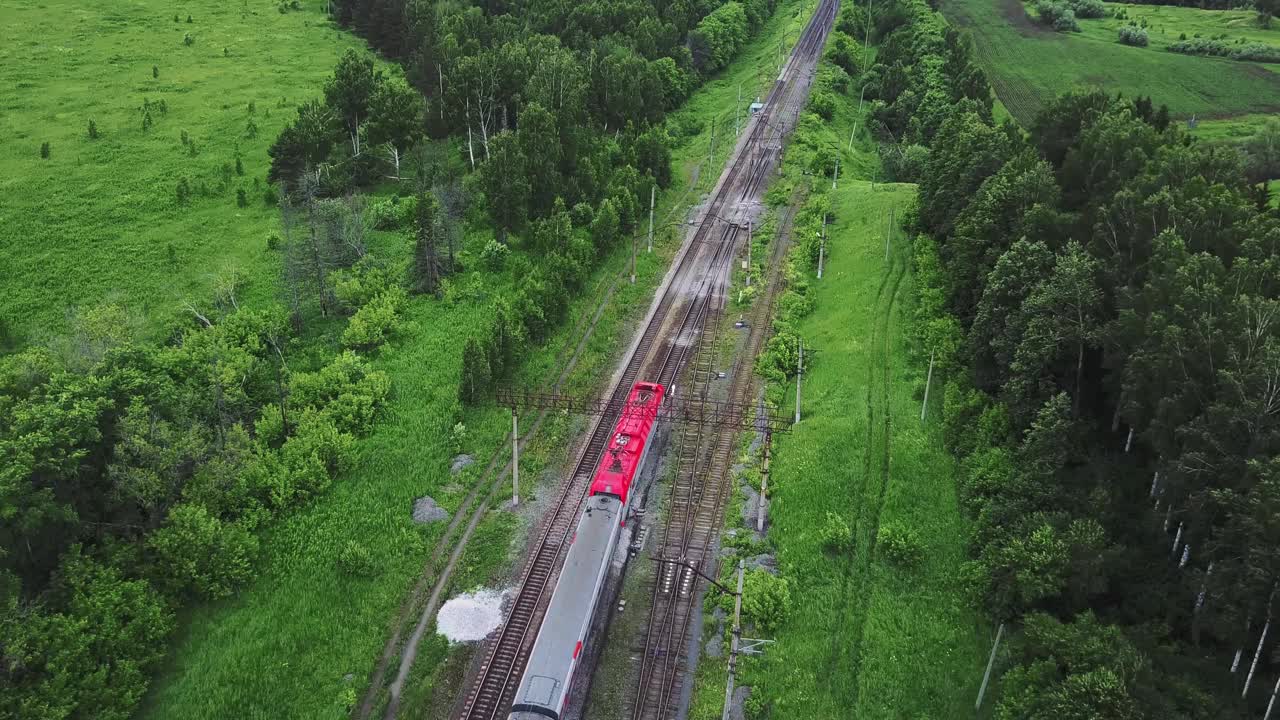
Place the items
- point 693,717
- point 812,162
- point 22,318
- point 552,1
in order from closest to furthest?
point 693,717, point 22,318, point 812,162, point 552,1

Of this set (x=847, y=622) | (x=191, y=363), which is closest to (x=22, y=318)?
(x=191, y=363)

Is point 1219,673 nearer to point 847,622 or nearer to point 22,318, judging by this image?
point 847,622

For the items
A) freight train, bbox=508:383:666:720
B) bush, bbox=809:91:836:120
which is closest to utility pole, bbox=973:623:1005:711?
freight train, bbox=508:383:666:720

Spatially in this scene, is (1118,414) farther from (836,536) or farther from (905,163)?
(905,163)

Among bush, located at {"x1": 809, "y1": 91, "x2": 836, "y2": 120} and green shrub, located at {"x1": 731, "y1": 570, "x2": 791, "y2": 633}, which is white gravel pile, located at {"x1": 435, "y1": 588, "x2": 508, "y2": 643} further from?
bush, located at {"x1": 809, "y1": 91, "x2": 836, "y2": 120}

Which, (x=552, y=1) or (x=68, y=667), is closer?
(x=68, y=667)

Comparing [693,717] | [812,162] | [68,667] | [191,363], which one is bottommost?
[693,717]

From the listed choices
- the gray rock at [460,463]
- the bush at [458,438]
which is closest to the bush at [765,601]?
the gray rock at [460,463]

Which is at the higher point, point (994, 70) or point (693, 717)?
point (994, 70)

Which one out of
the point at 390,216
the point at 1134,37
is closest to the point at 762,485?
the point at 390,216
